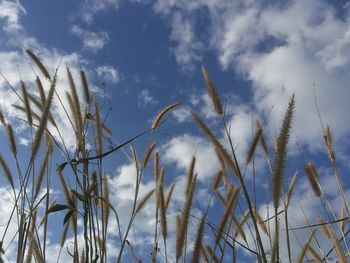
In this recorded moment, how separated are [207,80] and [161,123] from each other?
729mm

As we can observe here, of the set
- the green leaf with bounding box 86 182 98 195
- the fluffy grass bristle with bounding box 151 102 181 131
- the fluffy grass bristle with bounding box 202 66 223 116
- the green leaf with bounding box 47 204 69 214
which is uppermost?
the fluffy grass bristle with bounding box 151 102 181 131

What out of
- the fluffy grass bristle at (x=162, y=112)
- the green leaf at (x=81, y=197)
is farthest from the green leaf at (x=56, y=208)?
the fluffy grass bristle at (x=162, y=112)

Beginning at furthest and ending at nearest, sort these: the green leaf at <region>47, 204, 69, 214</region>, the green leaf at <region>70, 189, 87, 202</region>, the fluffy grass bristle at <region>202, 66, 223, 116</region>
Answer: the green leaf at <region>47, 204, 69, 214</region> → the green leaf at <region>70, 189, 87, 202</region> → the fluffy grass bristle at <region>202, 66, 223, 116</region>

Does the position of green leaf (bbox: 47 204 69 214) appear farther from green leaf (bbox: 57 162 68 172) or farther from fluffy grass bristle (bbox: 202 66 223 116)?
fluffy grass bristle (bbox: 202 66 223 116)

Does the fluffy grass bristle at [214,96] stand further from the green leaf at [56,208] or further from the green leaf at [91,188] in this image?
the green leaf at [56,208]

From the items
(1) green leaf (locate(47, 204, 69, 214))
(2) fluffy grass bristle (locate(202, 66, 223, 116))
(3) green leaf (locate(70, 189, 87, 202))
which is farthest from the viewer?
(1) green leaf (locate(47, 204, 69, 214))

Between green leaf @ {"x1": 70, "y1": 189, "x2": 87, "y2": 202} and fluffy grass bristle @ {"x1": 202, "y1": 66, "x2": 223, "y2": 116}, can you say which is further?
green leaf @ {"x1": 70, "y1": 189, "x2": 87, "y2": 202}

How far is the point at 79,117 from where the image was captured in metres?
2.68

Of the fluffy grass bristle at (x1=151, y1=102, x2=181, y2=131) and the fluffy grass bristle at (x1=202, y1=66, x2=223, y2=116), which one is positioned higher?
the fluffy grass bristle at (x1=151, y1=102, x2=181, y2=131)

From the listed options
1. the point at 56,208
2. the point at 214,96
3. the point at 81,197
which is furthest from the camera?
the point at 56,208

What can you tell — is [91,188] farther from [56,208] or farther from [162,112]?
[162,112]

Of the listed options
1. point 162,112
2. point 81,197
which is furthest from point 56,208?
point 162,112

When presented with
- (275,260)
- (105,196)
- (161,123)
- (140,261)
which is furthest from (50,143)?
(275,260)

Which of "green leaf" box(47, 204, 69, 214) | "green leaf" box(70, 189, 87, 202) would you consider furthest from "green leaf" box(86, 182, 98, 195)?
"green leaf" box(47, 204, 69, 214)
